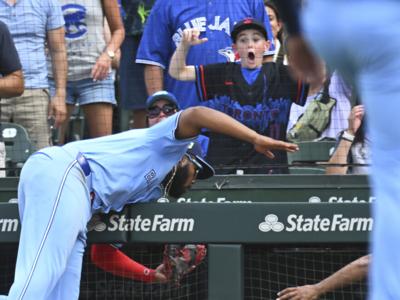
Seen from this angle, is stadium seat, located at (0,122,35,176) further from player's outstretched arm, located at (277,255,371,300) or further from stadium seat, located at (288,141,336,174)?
player's outstretched arm, located at (277,255,371,300)

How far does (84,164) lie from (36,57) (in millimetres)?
2306

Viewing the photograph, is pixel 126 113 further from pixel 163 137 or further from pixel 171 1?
pixel 163 137

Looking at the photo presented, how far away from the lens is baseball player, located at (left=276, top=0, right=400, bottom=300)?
2.79 metres

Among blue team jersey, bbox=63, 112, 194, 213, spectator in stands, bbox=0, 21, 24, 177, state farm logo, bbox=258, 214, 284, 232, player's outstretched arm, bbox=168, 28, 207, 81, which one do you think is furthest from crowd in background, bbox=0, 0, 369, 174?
state farm logo, bbox=258, 214, 284, 232

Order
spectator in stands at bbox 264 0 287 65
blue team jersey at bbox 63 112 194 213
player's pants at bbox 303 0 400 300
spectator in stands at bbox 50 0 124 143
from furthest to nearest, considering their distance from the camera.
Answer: spectator in stands at bbox 264 0 287 65 < spectator in stands at bbox 50 0 124 143 < blue team jersey at bbox 63 112 194 213 < player's pants at bbox 303 0 400 300

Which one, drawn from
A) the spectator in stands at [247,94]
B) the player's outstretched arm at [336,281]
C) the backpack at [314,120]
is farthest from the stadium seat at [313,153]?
the player's outstretched arm at [336,281]

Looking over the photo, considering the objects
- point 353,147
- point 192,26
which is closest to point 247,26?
point 192,26

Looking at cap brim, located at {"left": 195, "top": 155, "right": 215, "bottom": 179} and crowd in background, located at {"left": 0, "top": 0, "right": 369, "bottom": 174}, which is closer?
cap brim, located at {"left": 195, "top": 155, "right": 215, "bottom": 179}

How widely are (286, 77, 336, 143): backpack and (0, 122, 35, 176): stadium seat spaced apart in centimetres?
191

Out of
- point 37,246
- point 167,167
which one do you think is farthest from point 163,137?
point 37,246

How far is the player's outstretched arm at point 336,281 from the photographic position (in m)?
5.15

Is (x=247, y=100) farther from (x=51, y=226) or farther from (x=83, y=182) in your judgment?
(x=51, y=226)

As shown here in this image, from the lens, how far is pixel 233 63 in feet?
22.5

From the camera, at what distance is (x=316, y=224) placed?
205 inches
